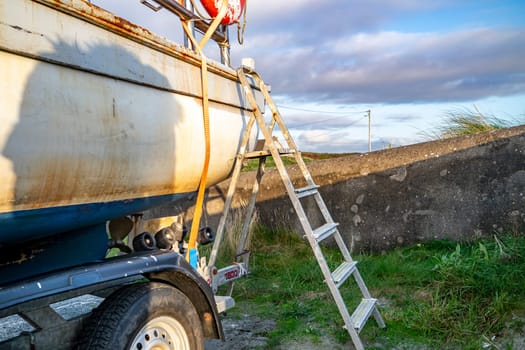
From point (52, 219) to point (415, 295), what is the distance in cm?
325

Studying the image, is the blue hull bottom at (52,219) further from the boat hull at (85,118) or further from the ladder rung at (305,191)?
the ladder rung at (305,191)

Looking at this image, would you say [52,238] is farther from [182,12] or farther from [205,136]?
[182,12]

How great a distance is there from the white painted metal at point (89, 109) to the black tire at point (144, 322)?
54 cm

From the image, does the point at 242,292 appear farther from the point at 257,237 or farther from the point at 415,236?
the point at 415,236

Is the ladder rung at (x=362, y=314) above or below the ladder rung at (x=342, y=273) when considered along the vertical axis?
below

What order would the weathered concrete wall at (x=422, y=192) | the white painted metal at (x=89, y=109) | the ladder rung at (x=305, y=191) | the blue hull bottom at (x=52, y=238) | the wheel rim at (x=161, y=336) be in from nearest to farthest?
the white painted metal at (x=89, y=109) → the blue hull bottom at (x=52, y=238) → the wheel rim at (x=161, y=336) → the ladder rung at (x=305, y=191) → the weathered concrete wall at (x=422, y=192)

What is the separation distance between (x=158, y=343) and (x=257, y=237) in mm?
3693

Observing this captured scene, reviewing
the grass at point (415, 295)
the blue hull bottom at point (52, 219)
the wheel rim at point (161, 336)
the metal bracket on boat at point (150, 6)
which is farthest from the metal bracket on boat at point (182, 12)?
the grass at point (415, 295)

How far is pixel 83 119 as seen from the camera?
2447mm

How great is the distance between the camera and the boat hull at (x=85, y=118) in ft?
7.04

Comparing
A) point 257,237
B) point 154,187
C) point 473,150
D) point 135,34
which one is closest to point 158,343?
point 154,187

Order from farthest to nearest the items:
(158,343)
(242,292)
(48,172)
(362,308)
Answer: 1. (242,292)
2. (362,308)
3. (158,343)
4. (48,172)

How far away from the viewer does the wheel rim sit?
2555 mm

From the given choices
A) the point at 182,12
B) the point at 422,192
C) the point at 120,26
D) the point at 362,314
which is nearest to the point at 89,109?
the point at 120,26
